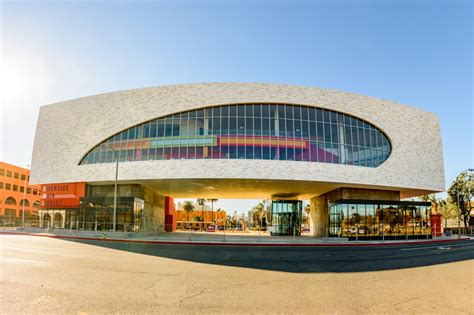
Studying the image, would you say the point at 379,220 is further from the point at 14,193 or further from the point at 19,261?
the point at 14,193

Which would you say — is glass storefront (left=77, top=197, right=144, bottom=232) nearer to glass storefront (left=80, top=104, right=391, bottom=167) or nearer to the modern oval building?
the modern oval building

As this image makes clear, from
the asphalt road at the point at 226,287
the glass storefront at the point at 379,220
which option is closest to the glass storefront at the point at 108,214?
the glass storefront at the point at 379,220

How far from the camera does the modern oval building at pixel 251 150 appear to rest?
3180 centimetres

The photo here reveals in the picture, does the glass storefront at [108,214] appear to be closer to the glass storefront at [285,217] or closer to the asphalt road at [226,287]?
the glass storefront at [285,217]

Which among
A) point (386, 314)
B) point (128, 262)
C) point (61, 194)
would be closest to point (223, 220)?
point (61, 194)

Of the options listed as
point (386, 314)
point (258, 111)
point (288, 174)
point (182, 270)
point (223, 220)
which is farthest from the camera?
point (223, 220)

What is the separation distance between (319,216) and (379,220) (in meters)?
9.93

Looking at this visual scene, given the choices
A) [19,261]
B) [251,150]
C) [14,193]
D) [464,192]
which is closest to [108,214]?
[251,150]

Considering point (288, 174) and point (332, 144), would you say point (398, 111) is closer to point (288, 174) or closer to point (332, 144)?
point (332, 144)

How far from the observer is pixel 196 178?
1245 inches

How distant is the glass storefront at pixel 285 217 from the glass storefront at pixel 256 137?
41.1 feet

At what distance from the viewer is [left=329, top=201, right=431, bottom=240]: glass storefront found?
33.8 m

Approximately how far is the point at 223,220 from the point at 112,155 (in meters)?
49.3

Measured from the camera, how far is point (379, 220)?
34500 millimetres
